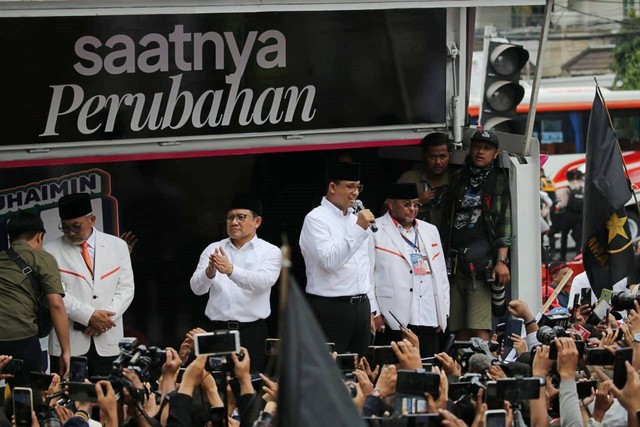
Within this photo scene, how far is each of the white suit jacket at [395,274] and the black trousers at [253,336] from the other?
103 cm

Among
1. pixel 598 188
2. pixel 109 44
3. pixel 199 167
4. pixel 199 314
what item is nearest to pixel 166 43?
pixel 109 44

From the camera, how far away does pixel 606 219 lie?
11.1 metres

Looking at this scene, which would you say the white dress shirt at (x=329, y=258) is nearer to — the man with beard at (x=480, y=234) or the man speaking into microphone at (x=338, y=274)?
the man speaking into microphone at (x=338, y=274)

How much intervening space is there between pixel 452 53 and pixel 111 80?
9.02 ft

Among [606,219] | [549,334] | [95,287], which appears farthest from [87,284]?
[606,219]

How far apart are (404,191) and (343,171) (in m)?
0.61

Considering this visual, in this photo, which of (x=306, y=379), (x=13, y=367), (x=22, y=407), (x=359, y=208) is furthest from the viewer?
(x=359, y=208)

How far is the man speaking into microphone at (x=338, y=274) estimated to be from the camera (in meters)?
9.98

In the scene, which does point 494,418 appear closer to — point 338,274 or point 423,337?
point 338,274

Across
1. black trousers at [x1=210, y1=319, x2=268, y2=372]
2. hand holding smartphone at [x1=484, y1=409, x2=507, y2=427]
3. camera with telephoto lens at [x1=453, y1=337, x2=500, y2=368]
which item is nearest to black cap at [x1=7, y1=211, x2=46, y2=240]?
black trousers at [x1=210, y1=319, x2=268, y2=372]

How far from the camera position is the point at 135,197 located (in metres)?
11.1

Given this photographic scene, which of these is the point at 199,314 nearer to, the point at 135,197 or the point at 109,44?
the point at 135,197

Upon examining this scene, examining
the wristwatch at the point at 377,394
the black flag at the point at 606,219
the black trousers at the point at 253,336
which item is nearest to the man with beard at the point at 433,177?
the black flag at the point at 606,219

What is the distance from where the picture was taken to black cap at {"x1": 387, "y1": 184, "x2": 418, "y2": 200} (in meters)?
10.4
